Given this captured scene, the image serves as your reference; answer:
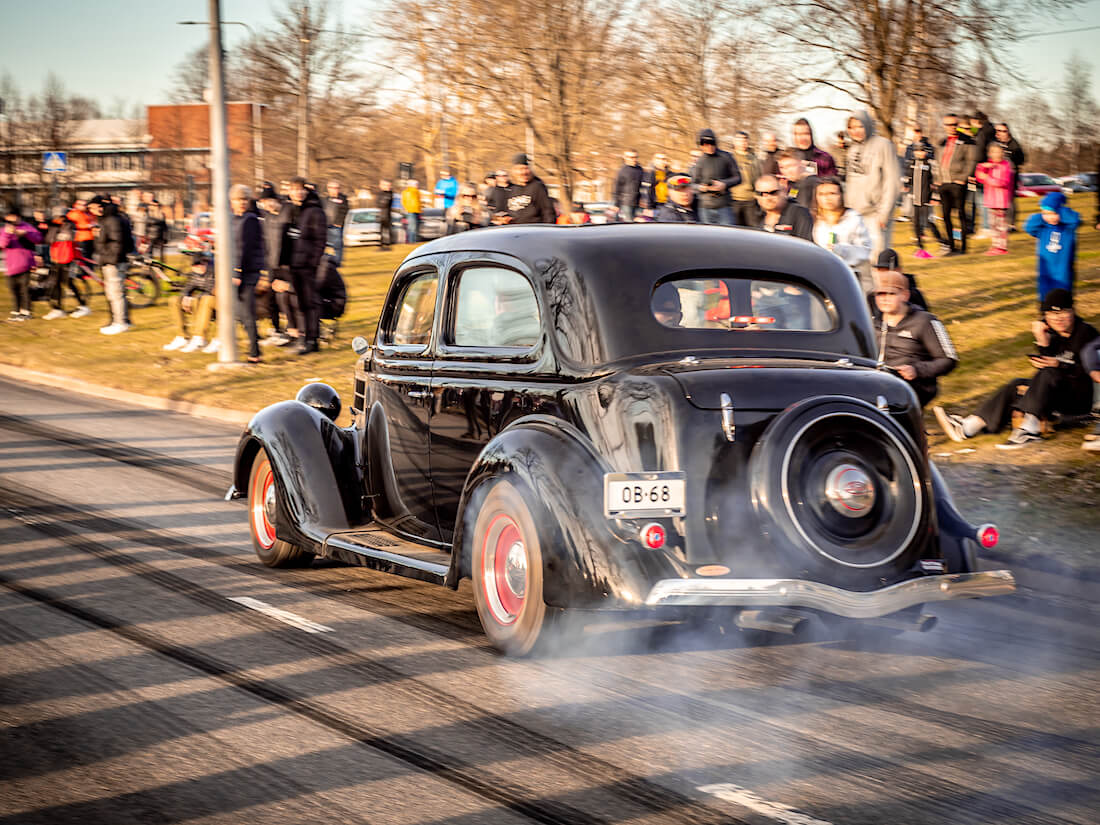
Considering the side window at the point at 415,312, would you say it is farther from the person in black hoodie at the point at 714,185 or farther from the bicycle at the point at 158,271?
the bicycle at the point at 158,271

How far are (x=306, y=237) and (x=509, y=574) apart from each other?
40.3 ft

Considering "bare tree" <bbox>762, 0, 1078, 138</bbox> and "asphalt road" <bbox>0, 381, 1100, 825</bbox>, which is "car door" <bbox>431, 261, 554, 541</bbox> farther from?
"bare tree" <bbox>762, 0, 1078, 138</bbox>

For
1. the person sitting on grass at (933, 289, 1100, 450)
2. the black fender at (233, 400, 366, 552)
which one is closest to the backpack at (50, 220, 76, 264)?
the black fender at (233, 400, 366, 552)

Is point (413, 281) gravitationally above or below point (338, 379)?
above

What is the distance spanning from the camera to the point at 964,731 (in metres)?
4.82

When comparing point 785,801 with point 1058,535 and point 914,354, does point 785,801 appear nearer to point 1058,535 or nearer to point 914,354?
point 1058,535

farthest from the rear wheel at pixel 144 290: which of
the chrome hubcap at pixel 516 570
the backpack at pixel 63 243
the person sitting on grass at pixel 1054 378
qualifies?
the chrome hubcap at pixel 516 570

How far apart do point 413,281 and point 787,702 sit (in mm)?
3519

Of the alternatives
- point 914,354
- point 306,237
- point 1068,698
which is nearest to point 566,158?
point 306,237

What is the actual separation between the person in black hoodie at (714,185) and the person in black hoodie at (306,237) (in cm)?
528

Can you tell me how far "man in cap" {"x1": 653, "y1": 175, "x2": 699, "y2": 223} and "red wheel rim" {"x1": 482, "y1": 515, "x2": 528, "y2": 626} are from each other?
8.33 m

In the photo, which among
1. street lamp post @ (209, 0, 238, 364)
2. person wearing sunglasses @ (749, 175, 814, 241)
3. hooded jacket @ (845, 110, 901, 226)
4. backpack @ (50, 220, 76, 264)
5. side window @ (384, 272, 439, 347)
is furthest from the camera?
backpack @ (50, 220, 76, 264)

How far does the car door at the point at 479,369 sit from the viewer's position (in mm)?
6234

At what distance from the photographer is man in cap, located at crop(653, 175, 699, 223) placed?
13.7 m
